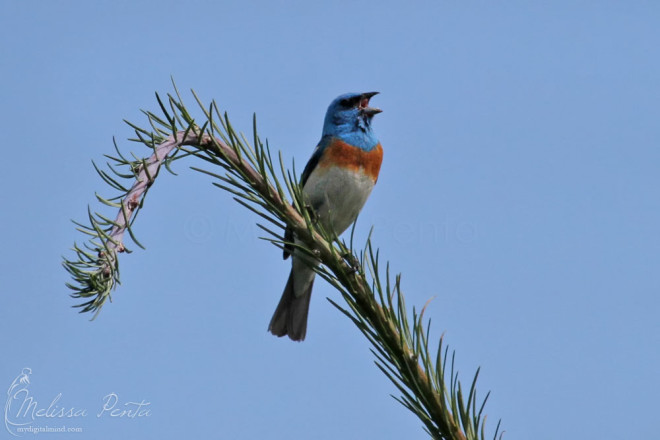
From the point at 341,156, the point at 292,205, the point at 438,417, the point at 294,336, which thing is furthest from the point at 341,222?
the point at 438,417

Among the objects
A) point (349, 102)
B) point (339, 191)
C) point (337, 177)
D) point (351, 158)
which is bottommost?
point (339, 191)

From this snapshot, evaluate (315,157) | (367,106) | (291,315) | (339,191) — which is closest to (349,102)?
(367,106)

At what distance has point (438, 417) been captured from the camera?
2639 mm

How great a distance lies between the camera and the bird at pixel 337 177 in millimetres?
6285

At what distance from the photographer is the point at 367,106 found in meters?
7.18

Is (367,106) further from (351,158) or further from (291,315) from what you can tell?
(291,315)

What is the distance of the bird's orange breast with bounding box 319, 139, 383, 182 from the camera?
635 cm

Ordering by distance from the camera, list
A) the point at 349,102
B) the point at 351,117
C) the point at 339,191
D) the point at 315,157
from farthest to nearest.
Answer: the point at 349,102
the point at 351,117
the point at 315,157
the point at 339,191

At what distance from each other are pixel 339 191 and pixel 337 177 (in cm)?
13

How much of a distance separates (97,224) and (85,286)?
230 mm

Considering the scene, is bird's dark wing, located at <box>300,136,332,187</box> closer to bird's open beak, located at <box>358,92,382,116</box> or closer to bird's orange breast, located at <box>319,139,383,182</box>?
bird's orange breast, located at <box>319,139,383,182</box>

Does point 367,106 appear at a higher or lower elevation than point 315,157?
higher

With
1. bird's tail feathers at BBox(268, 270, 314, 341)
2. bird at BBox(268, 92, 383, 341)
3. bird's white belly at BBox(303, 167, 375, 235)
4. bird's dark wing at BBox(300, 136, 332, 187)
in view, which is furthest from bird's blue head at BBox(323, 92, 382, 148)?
bird's tail feathers at BBox(268, 270, 314, 341)

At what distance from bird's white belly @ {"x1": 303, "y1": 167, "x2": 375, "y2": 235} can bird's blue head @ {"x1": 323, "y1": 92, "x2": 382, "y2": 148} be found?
Answer: 1.52ft
